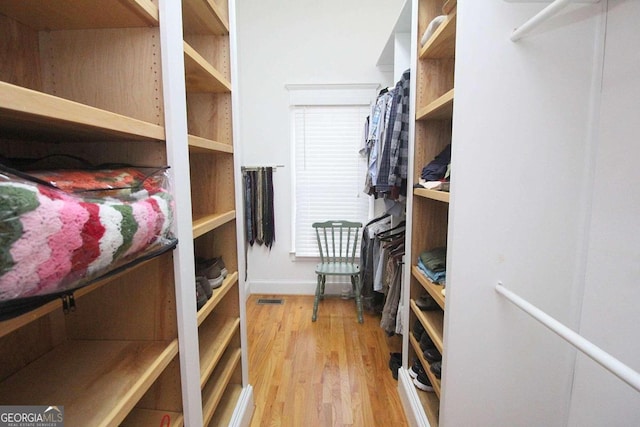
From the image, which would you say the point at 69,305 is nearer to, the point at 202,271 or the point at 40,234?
the point at 40,234

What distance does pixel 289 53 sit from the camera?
3037 millimetres

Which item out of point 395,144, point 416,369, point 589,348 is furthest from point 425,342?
point 395,144

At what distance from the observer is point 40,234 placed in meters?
0.44

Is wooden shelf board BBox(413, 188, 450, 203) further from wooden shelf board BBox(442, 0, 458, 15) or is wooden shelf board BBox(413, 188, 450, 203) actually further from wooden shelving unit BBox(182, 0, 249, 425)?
wooden shelving unit BBox(182, 0, 249, 425)

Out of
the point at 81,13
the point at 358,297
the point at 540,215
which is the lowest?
the point at 358,297

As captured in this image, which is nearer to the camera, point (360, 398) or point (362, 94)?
point (360, 398)

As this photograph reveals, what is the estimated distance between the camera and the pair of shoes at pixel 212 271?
1.32m

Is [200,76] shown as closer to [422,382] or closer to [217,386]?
[217,386]

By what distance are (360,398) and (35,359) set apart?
1562 mm

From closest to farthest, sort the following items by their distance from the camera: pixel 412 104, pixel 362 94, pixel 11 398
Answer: pixel 11 398
pixel 412 104
pixel 362 94

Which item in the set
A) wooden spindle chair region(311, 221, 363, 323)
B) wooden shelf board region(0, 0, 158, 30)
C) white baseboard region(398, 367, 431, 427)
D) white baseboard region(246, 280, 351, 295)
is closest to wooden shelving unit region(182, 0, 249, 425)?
wooden shelf board region(0, 0, 158, 30)

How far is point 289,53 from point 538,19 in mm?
2607

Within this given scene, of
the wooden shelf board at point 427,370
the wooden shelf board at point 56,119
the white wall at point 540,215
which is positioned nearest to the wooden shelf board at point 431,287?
the white wall at point 540,215

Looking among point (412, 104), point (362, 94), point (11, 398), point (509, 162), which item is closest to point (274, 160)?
point (362, 94)
